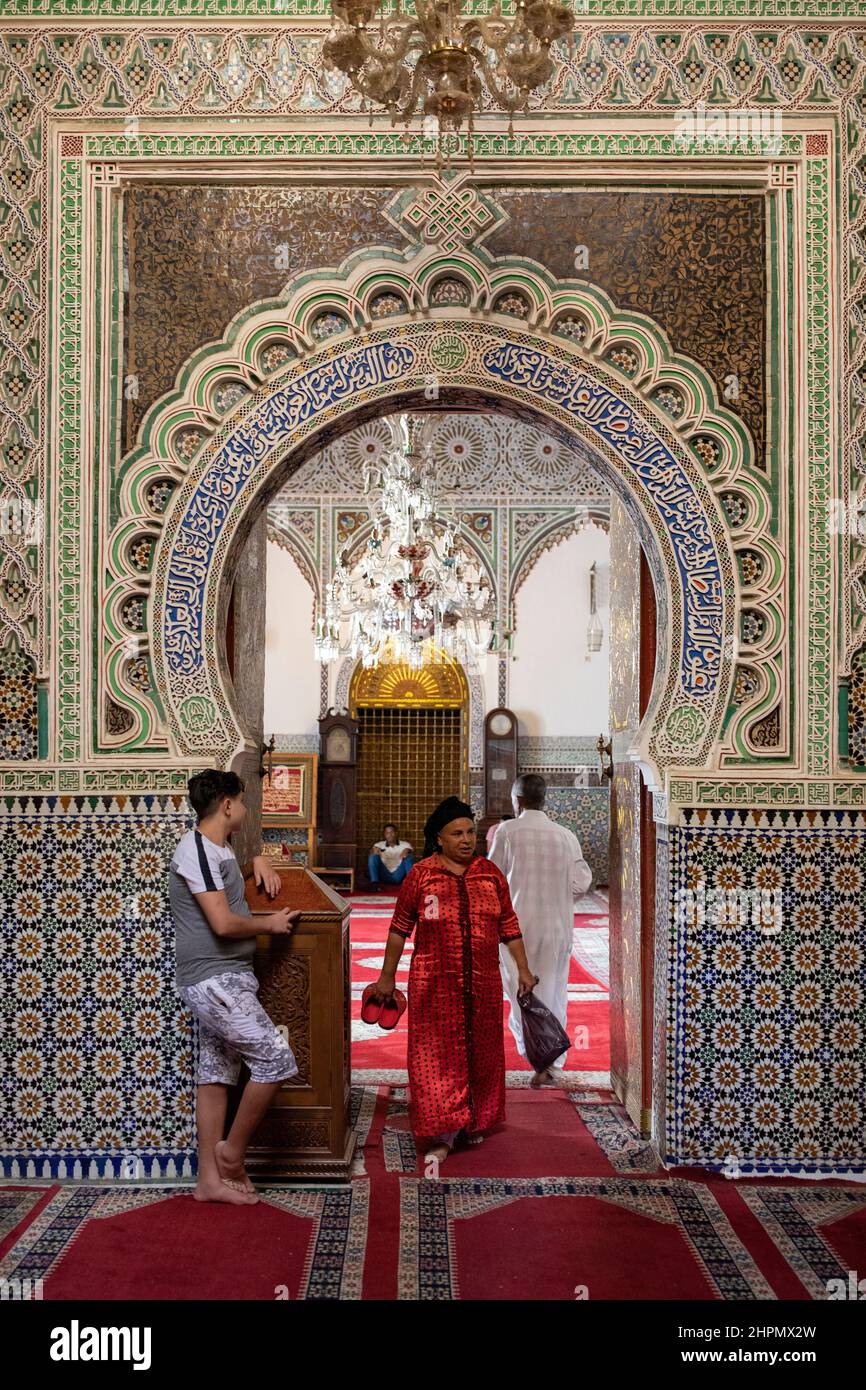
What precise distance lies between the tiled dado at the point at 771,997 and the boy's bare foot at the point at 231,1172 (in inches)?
52.0

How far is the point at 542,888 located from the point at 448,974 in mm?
1434

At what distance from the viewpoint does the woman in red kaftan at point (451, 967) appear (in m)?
3.72

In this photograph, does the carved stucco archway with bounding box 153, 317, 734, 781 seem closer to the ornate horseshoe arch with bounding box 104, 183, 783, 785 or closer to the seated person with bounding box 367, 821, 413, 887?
the ornate horseshoe arch with bounding box 104, 183, 783, 785

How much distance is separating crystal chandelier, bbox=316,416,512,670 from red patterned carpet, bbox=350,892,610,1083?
235 cm

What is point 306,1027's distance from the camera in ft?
11.8

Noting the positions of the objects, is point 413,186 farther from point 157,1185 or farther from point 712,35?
point 157,1185

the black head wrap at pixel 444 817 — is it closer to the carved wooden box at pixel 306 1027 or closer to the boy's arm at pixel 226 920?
the carved wooden box at pixel 306 1027

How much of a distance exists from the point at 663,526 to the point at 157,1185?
264 centimetres

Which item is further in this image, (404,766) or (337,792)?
(404,766)

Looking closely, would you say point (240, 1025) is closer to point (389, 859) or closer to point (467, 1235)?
point (467, 1235)

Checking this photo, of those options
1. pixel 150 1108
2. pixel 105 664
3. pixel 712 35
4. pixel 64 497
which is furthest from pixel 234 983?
pixel 712 35

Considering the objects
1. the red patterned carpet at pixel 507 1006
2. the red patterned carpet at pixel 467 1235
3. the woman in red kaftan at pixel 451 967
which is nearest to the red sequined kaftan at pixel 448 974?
the woman in red kaftan at pixel 451 967

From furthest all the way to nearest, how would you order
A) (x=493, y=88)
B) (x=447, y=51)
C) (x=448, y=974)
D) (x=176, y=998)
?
(x=448, y=974) < (x=176, y=998) < (x=493, y=88) < (x=447, y=51)

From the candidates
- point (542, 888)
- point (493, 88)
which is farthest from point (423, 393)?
point (542, 888)
